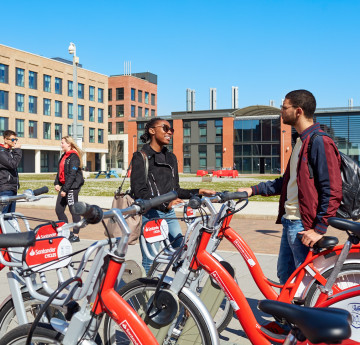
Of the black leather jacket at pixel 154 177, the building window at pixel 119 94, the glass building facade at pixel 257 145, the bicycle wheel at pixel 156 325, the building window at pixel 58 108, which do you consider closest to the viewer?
the bicycle wheel at pixel 156 325

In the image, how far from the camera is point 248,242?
8.92 m

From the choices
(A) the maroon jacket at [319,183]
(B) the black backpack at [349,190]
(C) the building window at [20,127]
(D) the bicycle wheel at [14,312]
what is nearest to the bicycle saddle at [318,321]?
(D) the bicycle wheel at [14,312]

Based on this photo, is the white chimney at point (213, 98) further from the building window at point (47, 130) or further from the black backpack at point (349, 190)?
the black backpack at point (349, 190)

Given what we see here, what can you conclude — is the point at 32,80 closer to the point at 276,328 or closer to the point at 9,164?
the point at 9,164

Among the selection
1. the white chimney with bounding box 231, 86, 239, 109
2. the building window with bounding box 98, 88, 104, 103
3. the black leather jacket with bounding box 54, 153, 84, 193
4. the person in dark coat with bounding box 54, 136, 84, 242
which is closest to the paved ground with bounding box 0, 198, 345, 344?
the person in dark coat with bounding box 54, 136, 84, 242

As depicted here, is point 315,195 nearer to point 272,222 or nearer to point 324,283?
point 324,283

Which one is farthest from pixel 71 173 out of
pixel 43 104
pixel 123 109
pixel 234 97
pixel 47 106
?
pixel 234 97

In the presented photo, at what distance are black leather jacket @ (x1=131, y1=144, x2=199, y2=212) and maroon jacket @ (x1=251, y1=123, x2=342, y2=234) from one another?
1.04m

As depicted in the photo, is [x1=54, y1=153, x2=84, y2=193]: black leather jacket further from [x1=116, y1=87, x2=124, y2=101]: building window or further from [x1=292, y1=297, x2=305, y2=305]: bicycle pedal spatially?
[x1=116, y1=87, x2=124, y2=101]: building window

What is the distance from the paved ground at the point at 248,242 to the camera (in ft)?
14.9

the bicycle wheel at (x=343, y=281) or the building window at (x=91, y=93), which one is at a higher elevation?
the building window at (x=91, y=93)

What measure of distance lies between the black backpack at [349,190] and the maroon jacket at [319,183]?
48 mm

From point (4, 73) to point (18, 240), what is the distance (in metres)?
57.7

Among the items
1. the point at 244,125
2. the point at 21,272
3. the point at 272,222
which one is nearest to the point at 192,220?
the point at 21,272
